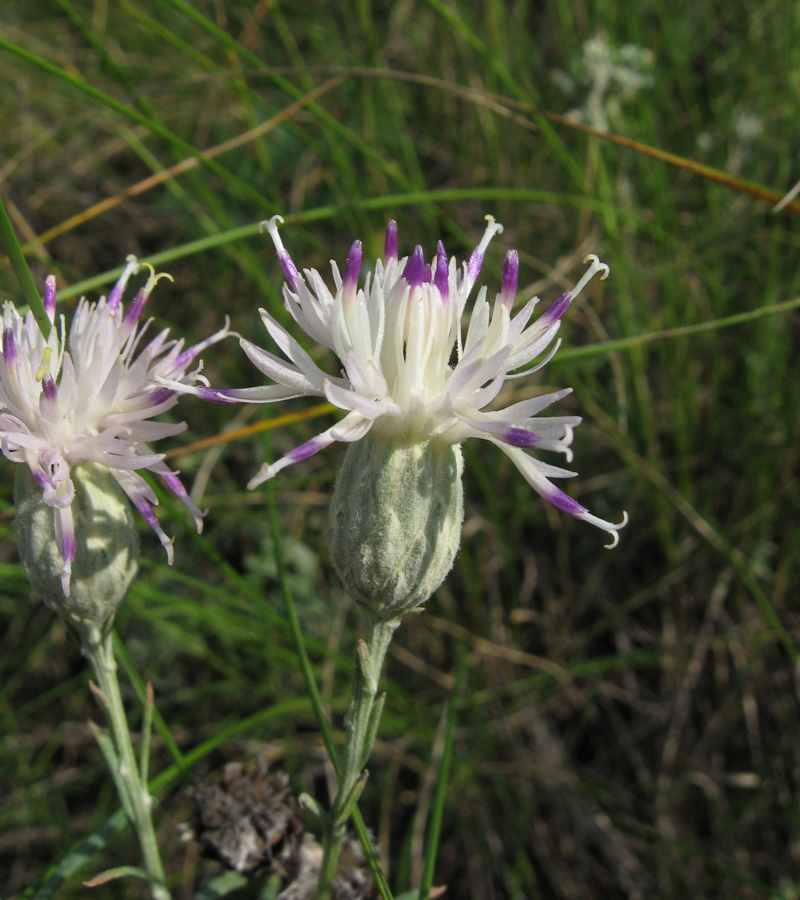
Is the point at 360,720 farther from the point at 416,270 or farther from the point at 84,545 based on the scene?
the point at 416,270

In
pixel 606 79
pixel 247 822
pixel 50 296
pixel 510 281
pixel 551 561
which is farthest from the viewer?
pixel 551 561

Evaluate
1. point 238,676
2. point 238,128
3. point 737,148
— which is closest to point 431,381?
point 238,676

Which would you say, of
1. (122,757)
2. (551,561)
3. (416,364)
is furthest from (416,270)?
(551,561)

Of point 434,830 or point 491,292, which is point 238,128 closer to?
point 491,292

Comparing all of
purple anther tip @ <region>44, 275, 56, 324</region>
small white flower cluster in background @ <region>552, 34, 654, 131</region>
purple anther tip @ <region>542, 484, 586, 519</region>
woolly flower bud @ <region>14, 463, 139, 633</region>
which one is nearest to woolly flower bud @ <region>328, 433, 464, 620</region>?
purple anther tip @ <region>542, 484, 586, 519</region>

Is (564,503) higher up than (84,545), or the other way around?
(564,503)

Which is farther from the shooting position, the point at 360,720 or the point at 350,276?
the point at 360,720
